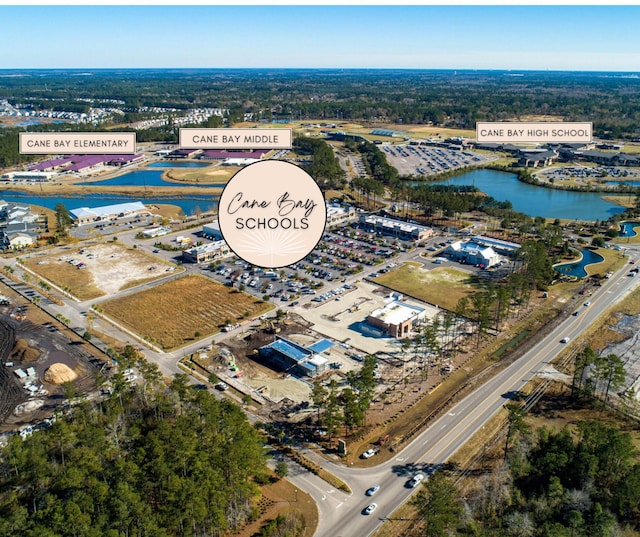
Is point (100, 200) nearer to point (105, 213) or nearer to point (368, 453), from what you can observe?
point (105, 213)

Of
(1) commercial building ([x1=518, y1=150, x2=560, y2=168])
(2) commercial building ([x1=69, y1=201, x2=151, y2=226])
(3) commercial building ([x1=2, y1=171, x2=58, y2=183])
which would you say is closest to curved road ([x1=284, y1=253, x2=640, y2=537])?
(2) commercial building ([x1=69, y1=201, x2=151, y2=226])

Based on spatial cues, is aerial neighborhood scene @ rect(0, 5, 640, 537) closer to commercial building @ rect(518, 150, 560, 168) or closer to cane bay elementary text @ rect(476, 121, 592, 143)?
cane bay elementary text @ rect(476, 121, 592, 143)

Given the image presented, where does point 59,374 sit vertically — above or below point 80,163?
below

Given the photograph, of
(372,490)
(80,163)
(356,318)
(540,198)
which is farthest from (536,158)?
(372,490)

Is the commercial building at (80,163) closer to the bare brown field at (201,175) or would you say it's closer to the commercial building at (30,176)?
the commercial building at (30,176)

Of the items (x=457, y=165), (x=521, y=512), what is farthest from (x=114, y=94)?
(x=521, y=512)

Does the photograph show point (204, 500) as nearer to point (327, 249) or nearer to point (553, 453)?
point (553, 453)
